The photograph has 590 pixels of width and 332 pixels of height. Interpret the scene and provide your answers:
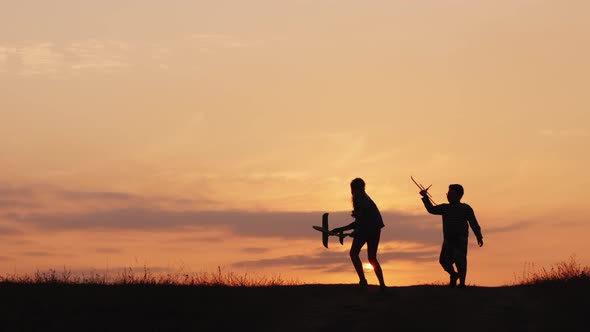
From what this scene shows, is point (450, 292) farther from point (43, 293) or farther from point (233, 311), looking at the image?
point (43, 293)

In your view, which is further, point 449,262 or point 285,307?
point 449,262

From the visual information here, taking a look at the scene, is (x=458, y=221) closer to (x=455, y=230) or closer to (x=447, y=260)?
(x=455, y=230)

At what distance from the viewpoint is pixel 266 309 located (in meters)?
19.4

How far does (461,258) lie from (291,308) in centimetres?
448

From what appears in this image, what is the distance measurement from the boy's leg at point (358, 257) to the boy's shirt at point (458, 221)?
232 centimetres

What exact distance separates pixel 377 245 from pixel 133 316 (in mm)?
5732

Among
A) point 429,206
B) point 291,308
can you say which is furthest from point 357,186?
point 291,308

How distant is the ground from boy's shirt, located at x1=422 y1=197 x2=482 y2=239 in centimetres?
132

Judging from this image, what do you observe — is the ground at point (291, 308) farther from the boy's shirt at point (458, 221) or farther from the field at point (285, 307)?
the boy's shirt at point (458, 221)

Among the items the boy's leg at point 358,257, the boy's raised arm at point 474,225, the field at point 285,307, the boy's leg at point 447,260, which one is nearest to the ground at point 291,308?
the field at point 285,307

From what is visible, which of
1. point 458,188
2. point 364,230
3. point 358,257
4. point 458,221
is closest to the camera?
point 364,230

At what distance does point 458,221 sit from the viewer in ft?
70.6

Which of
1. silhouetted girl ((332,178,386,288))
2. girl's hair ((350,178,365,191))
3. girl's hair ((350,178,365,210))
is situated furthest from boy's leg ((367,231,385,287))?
girl's hair ((350,178,365,191))

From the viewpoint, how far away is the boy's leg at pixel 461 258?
69.3 ft
